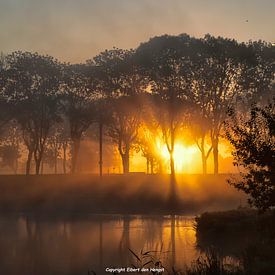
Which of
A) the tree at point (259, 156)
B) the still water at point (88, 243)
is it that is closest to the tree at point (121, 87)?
the still water at point (88, 243)

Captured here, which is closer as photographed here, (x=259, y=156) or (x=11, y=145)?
(x=259, y=156)

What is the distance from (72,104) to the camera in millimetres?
83625

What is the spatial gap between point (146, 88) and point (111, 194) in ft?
56.1

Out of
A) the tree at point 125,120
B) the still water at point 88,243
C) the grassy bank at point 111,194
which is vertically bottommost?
the still water at point 88,243

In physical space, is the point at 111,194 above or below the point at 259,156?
below

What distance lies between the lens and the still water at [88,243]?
85.2 feet

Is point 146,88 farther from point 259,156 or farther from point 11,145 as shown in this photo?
point 259,156

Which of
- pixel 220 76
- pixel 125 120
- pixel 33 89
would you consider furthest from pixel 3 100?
pixel 220 76

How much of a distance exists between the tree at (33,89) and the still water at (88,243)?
28.0 m

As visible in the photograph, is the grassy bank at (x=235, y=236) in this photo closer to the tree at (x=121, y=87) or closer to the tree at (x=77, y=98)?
the tree at (x=121, y=87)

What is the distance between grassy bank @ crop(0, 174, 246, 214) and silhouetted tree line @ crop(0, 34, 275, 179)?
6.02m

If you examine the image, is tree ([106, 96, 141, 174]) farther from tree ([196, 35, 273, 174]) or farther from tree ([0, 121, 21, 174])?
tree ([0, 121, 21, 174])

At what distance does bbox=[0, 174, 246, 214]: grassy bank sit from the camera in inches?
2559

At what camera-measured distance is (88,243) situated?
34.5 meters
